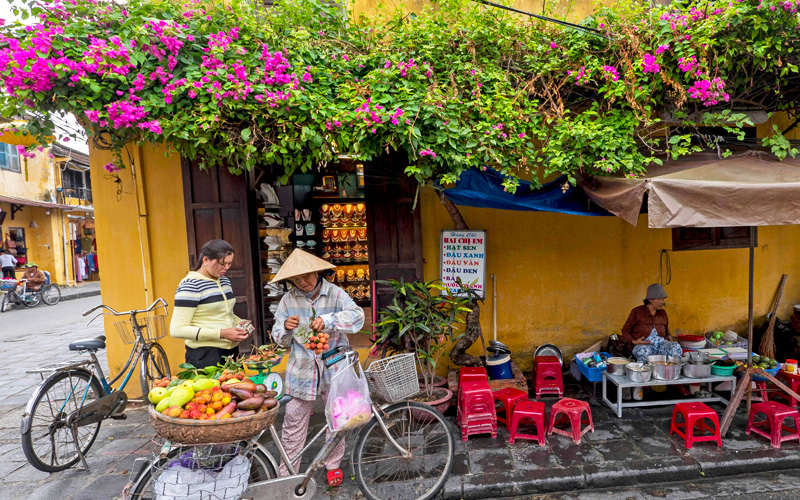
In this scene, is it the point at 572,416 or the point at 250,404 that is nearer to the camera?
the point at 250,404

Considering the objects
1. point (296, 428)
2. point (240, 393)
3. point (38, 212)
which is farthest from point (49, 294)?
point (240, 393)

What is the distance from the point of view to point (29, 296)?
Result: 15172mm

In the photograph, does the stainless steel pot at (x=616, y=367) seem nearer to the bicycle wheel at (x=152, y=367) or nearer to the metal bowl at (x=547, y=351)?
the metal bowl at (x=547, y=351)

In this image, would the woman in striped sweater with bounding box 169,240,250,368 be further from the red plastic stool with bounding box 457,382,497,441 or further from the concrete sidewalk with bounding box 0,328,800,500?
the red plastic stool with bounding box 457,382,497,441

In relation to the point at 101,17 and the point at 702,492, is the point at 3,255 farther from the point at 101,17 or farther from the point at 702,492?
the point at 702,492

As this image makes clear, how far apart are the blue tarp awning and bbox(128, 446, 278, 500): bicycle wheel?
312 centimetres

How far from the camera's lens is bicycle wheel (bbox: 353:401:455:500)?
3.31 m

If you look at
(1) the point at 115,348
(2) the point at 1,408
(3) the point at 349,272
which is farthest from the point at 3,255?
(3) the point at 349,272

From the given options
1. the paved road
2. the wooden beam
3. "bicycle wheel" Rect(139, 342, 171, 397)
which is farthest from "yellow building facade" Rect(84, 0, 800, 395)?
the paved road

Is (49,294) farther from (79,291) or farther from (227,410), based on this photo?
(227,410)

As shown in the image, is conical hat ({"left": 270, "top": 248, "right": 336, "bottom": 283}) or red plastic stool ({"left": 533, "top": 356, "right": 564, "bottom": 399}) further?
red plastic stool ({"left": 533, "top": 356, "right": 564, "bottom": 399})

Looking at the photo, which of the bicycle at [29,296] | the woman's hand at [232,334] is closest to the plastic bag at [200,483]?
the woman's hand at [232,334]

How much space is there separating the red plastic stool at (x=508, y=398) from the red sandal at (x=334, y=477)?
1827mm

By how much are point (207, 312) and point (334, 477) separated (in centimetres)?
180
